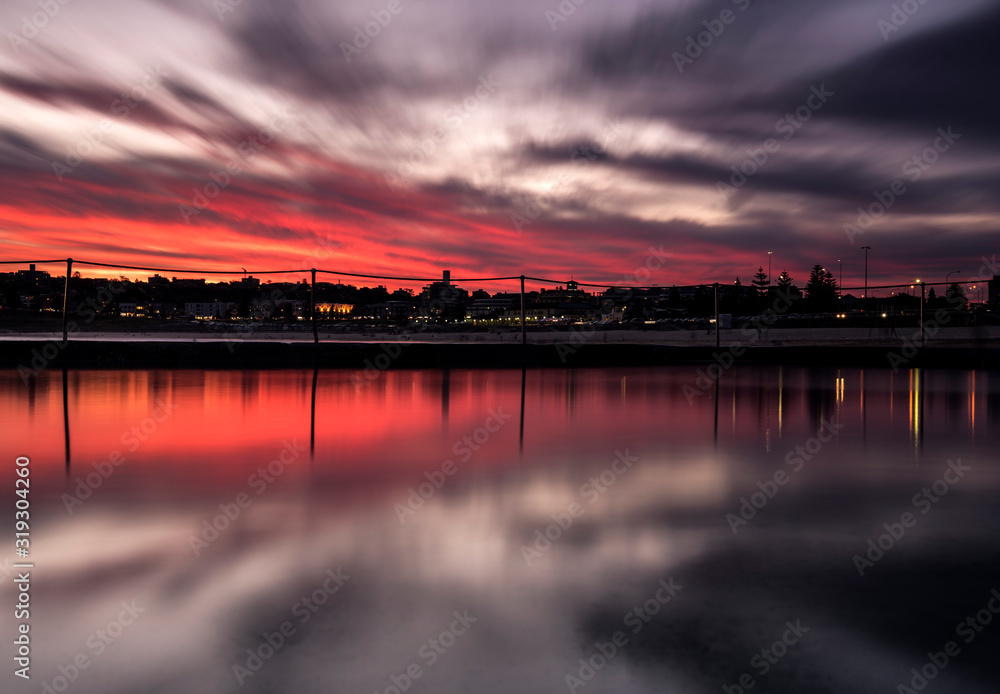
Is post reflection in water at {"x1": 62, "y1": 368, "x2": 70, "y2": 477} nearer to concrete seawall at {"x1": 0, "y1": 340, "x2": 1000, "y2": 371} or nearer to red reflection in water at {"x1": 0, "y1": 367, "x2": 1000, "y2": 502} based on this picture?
red reflection in water at {"x1": 0, "y1": 367, "x2": 1000, "y2": 502}

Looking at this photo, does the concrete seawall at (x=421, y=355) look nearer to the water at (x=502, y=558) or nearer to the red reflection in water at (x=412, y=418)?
the red reflection in water at (x=412, y=418)

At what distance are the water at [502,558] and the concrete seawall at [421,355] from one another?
9920mm

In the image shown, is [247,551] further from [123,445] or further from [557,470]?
[123,445]

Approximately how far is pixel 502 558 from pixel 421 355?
1449 centimetres

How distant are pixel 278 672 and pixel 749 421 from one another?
230 inches

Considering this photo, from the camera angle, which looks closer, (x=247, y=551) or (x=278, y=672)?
(x=278, y=672)

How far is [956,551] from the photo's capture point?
271 cm

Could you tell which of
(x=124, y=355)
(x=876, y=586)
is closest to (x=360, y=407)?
(x=876, y=586)

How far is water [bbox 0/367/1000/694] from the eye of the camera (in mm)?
1833

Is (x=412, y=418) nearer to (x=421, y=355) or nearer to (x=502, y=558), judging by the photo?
(x=502, y=558)

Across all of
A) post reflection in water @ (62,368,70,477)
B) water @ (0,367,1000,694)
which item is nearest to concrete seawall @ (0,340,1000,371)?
post reflection in water @ (62,368,70,477)

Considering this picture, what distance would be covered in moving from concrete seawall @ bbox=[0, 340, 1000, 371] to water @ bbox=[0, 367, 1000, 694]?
9920 millimetres

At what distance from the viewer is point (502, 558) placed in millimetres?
2611

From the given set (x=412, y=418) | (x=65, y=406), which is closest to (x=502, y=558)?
(x=412, y=418)
